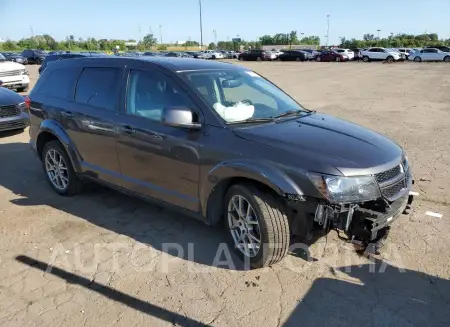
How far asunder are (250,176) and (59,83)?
10.6 feet

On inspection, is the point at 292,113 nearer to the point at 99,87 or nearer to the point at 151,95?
the point at 151,95

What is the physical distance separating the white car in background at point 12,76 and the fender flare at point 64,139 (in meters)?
11.1

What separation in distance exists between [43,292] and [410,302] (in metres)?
2.86

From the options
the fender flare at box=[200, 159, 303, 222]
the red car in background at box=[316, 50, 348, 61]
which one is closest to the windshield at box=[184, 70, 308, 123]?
the fender flare at box=[200, 159, 303, 222]

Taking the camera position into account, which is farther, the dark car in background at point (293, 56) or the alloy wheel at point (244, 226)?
the dark car in background at point (293, 56)

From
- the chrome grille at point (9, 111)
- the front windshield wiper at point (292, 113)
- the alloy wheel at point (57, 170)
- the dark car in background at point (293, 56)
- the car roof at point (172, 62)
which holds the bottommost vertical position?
the dark car in background at point (293, 56)

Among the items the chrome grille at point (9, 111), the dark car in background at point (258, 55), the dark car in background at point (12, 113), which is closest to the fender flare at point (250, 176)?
the dark car in background at point (12, 113)

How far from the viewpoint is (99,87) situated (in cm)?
454

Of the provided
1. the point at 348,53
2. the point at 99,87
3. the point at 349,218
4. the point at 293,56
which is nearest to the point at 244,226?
the point at 349,218

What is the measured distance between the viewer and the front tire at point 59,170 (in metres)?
5.06

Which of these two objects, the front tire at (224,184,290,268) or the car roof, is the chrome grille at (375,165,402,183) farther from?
the car roof

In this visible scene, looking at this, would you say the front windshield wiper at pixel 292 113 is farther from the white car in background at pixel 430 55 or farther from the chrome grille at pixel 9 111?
the white car in background at pixel 430 55

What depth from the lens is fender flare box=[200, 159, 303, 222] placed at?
3.04 meters

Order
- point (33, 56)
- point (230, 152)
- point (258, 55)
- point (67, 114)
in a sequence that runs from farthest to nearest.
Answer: point (258, 55), point (33, 56), point (67, 114), point (230, 152)
